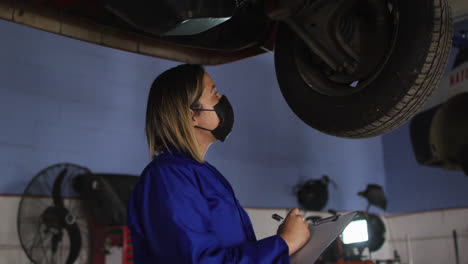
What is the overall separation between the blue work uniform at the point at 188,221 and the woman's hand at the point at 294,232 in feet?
0.18

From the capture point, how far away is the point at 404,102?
5.06 ft

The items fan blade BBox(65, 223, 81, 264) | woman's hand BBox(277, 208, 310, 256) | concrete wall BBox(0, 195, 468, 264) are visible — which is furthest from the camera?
concrete wall BBox(0, 195, 468, 264)

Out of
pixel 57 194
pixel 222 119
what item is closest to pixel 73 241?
pixel 57 194

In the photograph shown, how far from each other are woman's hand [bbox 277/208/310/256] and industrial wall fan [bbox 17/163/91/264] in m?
2.23

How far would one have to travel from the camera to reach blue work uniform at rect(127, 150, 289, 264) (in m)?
0.96

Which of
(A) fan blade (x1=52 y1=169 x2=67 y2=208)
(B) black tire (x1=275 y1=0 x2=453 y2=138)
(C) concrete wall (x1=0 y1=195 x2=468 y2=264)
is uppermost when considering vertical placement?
(B) black tire (x1=275 y1=0 x2=453 y2=138)

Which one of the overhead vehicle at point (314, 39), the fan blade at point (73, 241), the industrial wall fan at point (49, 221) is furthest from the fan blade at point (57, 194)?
the overhead vehicle at point (314, 39)

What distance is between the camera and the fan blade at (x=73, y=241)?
2.97 meters

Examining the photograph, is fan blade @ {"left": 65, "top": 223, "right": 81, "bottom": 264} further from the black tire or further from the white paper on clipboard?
the white paper on clipboard

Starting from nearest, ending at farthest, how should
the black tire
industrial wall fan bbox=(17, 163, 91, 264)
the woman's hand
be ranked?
the woman's hand < the black tire < industrial wall fan bbox=(17, 163, 91, 264)

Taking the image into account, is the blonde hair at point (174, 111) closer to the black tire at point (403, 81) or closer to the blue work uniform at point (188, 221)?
the blue work uniform at point (188, 221)

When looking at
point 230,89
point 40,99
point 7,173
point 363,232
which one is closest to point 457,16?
point 230,89

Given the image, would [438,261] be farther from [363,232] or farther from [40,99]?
[40,99]

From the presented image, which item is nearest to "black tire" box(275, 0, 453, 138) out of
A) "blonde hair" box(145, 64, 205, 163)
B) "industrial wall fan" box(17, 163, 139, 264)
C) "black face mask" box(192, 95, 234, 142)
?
"black face mask" box(192, 95, 234, 142)
